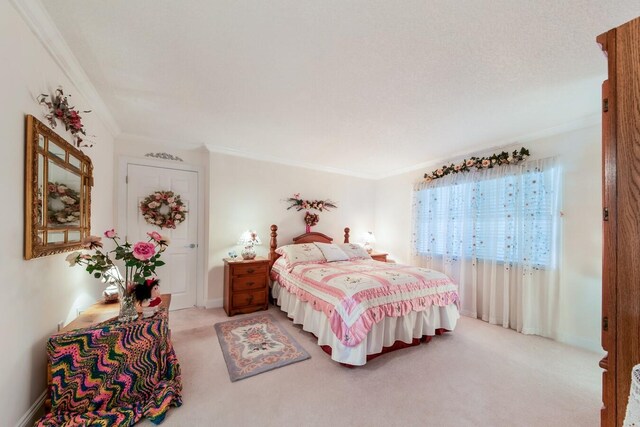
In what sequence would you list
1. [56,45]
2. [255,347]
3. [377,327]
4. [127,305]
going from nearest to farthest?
[56,45]
[127,305]
[377,327]
[255,347]

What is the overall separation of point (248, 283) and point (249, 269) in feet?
0.65

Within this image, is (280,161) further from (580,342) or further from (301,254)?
(580,342)

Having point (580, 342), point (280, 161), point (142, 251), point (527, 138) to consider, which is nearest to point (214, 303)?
point (142, 251)

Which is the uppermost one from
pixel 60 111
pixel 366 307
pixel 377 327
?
pixel 60 111

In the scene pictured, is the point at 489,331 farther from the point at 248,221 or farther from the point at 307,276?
the point at 248,221

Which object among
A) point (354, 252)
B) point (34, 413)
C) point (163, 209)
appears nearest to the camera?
point (34, 413)

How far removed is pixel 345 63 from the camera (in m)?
1.74

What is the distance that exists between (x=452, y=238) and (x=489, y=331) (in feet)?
4.18

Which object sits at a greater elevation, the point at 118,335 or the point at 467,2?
the point at 467,2

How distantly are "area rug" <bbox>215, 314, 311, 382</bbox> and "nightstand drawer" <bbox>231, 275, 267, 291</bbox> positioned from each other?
424 mm

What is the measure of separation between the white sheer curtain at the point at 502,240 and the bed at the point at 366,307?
0.82m

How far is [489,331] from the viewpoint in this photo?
9.69 ft

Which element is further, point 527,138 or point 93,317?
point 527,138

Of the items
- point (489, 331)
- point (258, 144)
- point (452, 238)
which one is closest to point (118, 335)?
point (258, 144)
